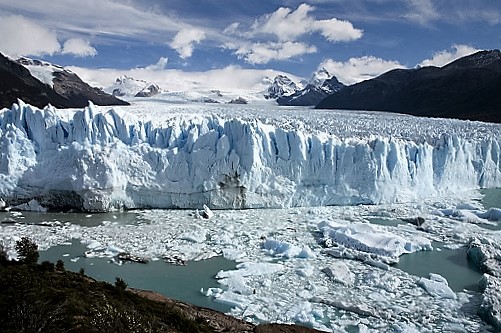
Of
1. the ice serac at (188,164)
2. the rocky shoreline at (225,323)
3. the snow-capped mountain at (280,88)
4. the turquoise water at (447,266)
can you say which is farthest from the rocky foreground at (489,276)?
the snow-capped mountain at (280,88)

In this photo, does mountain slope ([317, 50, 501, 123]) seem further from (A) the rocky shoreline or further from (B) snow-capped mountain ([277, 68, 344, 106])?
(A) the rocky shoreline

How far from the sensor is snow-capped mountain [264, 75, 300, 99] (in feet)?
284

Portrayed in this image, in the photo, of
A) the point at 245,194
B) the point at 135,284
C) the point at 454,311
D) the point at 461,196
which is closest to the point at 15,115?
the point at 245,194

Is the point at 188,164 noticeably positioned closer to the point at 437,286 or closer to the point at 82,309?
the point at 437,286

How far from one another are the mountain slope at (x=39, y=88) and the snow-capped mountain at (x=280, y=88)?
34.7 metres

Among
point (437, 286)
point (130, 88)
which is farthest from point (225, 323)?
point (130, 88)

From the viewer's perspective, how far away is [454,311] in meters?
6.94

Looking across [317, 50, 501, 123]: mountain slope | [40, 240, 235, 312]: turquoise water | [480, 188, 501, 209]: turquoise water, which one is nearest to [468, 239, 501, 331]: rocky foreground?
[40, 240, 235, 312]: turquoise water

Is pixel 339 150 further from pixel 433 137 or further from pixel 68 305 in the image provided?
pixel 68 305

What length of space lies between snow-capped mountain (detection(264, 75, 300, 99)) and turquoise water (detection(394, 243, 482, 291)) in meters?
72.8

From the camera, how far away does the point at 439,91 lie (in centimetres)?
4062

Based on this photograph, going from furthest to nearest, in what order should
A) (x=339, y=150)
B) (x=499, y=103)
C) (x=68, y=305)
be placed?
(x=499, y=103) < (x=339, y=150) < (x=68, y=305)

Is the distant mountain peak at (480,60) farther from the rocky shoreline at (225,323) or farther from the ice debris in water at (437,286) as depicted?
the rocky shoreline at (225,323)

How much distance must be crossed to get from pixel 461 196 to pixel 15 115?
48.3 ft
